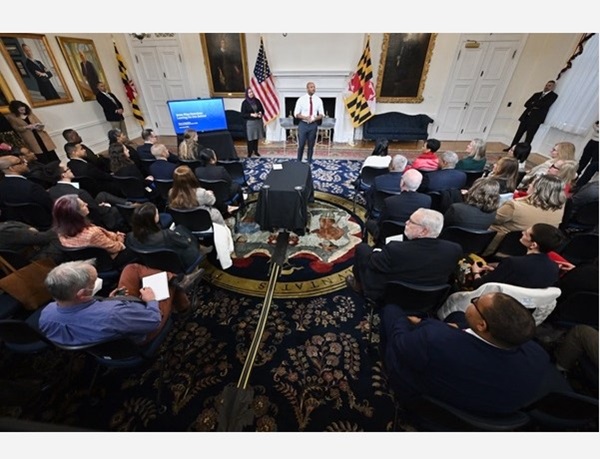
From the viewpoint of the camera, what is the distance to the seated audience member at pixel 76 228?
183cm

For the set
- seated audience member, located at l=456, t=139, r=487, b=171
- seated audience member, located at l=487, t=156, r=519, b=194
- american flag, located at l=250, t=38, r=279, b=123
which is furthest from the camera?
american flag, located at l=250, t=38, r=279, b=123

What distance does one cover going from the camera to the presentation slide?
248 inches

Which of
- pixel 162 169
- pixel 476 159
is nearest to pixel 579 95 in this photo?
pixel 476 159

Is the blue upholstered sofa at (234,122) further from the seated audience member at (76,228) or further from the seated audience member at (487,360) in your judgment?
the seated audience member at (487,360)

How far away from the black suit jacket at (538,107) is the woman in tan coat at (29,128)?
33.7ft

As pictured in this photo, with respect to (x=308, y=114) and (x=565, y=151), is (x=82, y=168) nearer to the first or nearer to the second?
(x=308, y=114)

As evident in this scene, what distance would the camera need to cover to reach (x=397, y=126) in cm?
715

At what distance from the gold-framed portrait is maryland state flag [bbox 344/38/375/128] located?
17.5 inches

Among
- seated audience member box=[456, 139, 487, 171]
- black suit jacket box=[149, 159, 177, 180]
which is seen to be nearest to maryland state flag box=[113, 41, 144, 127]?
black suit jacket box=[149, 159, 177, 180]

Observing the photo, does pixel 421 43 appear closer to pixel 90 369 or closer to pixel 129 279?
pixel 129 279

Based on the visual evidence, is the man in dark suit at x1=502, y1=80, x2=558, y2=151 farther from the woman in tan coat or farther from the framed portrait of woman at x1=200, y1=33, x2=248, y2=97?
the woman in tan coat

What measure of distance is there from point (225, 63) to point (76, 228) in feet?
22.9

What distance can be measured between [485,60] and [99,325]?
920 cm
